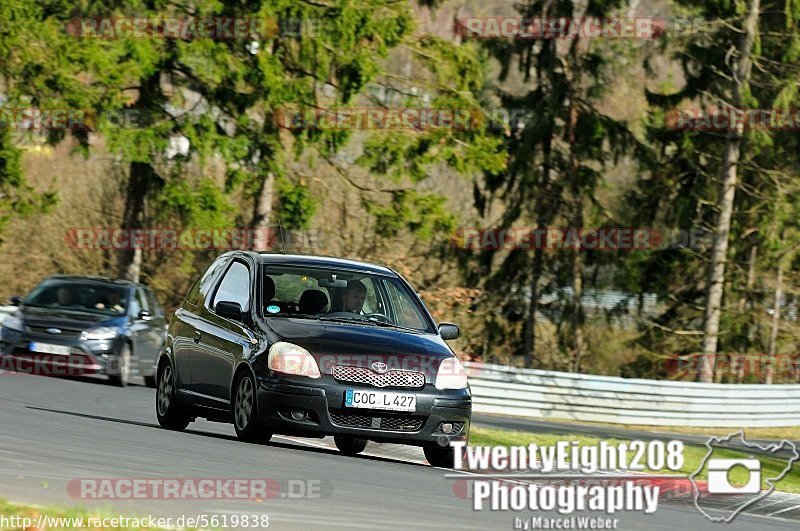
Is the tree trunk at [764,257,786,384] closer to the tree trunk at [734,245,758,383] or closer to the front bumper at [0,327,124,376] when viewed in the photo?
the tree trunk at [734,245,758,383]

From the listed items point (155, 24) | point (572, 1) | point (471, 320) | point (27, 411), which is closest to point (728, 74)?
point (572, 1)

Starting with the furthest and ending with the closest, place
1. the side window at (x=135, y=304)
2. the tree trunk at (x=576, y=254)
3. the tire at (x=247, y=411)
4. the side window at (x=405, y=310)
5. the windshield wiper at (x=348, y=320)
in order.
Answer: the tree trunk at (x=576, y=254) < the side window at (x=135, y=304) < the side window at (x=405, y=310) < the windshield wiper at (x=348, y=320) < the tire at (x=247, y=411)

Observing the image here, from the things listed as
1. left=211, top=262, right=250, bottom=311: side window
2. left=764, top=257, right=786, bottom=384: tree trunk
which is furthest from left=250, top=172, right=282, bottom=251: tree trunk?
left=211, top=262, right=250, bottom=311: side window

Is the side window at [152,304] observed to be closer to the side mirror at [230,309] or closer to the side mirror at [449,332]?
the side mirror at [230,309]

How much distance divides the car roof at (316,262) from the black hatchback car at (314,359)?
0.01 m

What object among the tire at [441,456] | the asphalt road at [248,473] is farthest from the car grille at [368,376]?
the tire at [441,456]

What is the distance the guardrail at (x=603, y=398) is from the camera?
95.5ft

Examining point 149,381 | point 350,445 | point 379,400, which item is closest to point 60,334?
point 149,381

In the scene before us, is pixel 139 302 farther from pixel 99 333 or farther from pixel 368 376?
pixel 368 376

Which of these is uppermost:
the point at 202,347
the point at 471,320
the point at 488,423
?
the point at 202,347

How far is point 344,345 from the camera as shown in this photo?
12.0 meters

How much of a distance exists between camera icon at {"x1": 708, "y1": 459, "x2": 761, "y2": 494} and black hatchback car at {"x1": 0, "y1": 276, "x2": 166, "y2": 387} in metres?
9.18

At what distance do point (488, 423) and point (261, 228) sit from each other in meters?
11.2

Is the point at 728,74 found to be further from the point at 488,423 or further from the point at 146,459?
the point at 146,459
